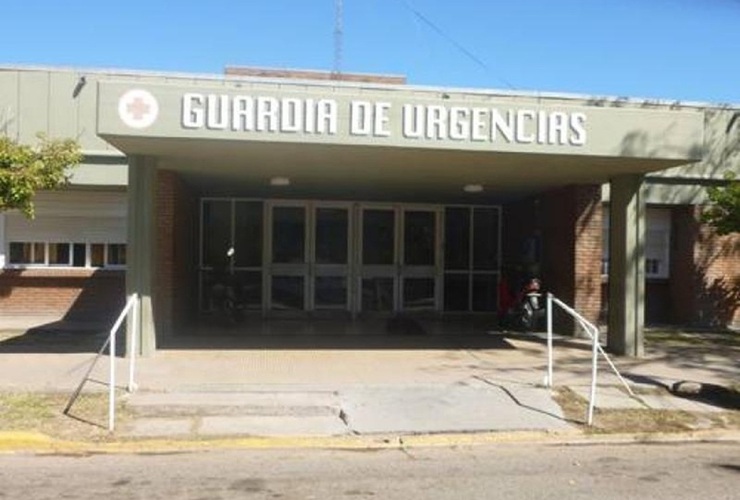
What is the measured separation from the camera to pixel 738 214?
54.1ft

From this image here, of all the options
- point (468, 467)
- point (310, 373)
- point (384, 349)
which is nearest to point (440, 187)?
point (384, 349)

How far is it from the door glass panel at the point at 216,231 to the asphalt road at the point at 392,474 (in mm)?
12511

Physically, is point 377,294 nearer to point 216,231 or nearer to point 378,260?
point 378,260

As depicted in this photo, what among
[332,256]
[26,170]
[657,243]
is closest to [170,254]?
[26,170]

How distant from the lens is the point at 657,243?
20.6 meters

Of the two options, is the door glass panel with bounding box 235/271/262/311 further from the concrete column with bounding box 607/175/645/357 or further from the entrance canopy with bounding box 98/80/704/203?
the concrete column with bounding box 607/175/645/357

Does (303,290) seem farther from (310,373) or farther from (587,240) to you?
(310,373)

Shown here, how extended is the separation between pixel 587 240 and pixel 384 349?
5017 millimetres

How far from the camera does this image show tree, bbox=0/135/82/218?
11602 millimetres

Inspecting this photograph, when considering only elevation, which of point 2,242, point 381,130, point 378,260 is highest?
point 381,130

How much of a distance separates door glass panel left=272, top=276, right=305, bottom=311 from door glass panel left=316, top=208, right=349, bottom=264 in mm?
702

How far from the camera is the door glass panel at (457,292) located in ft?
72.1

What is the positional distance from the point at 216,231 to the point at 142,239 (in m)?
7.62

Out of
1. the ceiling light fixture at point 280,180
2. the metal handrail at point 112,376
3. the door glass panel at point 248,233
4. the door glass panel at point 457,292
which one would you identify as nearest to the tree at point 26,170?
the metal handrail at point 112,376
